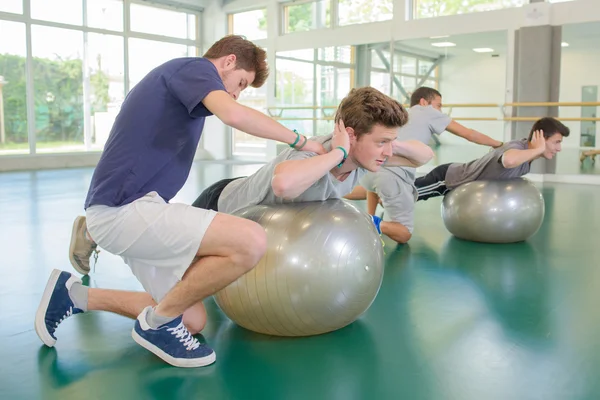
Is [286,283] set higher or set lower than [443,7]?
lower

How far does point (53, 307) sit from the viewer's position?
2.30 m

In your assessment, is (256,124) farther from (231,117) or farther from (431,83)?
(431,83)

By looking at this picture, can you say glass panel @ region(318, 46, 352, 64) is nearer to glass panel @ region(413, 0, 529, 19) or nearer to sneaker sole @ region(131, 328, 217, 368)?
glass panel @ region(413, 0, 529, 19)

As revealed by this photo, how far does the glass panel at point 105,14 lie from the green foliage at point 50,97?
0.95 m

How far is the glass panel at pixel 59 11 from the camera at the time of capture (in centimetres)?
1128

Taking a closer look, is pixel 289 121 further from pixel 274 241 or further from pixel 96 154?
pixel 274 241

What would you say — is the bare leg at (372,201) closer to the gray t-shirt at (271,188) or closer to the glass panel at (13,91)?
the gray t-shirt at (271,188)

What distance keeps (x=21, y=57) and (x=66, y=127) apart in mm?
1677

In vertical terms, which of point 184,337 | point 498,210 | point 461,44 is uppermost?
point 461,44

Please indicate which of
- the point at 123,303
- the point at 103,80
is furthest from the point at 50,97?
the point at 123,303

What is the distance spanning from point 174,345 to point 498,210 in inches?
113

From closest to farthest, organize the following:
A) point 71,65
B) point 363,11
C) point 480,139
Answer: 1. point 480,139
2. point 363,11
3. point 71,65

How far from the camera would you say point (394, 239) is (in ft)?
14.1

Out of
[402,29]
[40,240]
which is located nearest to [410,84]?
[402,29]
